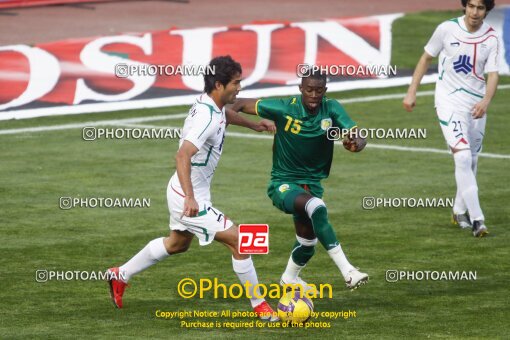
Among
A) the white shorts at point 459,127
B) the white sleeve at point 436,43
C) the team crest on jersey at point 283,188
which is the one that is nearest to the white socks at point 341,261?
the team crest on jersey at point 283,188

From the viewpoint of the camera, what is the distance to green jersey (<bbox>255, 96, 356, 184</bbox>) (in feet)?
42.4

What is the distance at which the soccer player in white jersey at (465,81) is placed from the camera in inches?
630

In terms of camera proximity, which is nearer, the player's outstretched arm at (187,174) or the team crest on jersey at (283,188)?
the player's outstretched arm at (187,174)

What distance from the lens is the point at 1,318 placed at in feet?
40.2

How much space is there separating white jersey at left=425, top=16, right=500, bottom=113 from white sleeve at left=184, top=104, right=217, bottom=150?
4.87 m

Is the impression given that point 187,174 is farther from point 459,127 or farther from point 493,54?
point 493,54

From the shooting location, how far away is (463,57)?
16.2 metres

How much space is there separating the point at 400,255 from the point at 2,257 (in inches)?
166

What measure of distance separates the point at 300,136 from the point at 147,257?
181 centimetres

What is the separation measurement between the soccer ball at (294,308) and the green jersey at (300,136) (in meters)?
1.31

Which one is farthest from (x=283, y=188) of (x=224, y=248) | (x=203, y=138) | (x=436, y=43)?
(x=436, y=43)

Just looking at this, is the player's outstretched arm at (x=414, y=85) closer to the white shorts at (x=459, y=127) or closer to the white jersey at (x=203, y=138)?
the white shorts at (x=459, y=127)

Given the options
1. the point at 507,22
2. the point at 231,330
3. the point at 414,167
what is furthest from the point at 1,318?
the point at 507,22

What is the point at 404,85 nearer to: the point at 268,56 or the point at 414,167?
the point at 268,56
